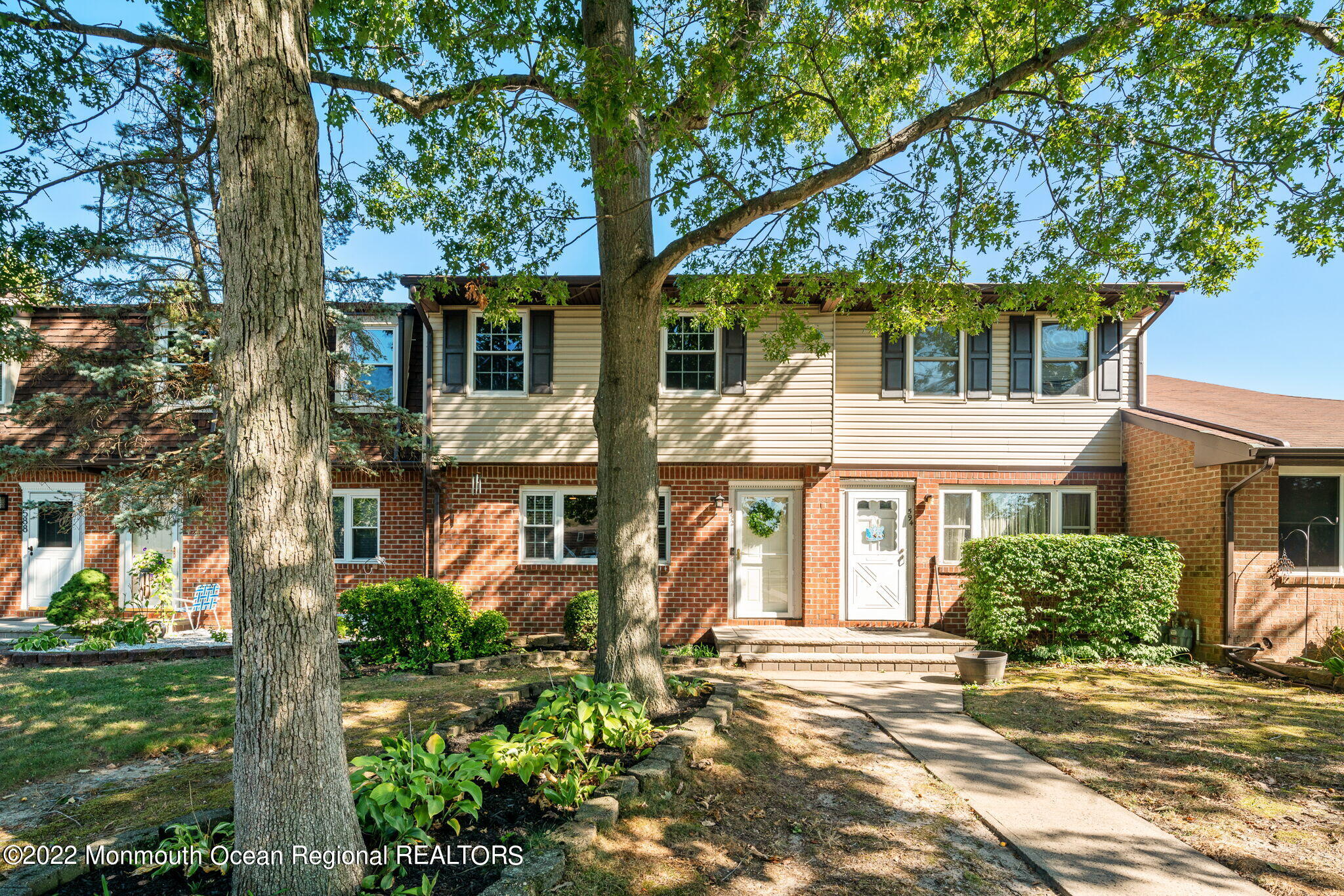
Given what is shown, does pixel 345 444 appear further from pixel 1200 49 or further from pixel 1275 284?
pixel 1275 284

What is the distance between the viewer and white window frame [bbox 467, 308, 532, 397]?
11.0 meters

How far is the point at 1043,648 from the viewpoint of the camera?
9695 mm

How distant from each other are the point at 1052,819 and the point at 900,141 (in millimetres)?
5407

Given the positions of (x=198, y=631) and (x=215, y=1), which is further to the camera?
(x=198, y=631)

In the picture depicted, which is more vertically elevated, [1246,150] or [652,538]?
[1246,150]

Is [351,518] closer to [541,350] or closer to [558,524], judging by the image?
[558,524]

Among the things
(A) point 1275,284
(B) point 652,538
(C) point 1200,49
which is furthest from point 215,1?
(A) point 1275,284

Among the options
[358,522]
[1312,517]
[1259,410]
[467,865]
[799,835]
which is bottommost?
[799,835]

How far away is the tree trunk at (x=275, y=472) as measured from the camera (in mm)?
2789

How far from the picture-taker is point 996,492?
11.4 meters

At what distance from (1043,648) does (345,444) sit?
1066 centimetres

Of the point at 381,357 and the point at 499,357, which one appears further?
the point at 381,357

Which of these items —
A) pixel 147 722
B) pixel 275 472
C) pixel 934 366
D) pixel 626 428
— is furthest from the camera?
pixel 934 366

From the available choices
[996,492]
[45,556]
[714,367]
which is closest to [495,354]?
[714,367]
